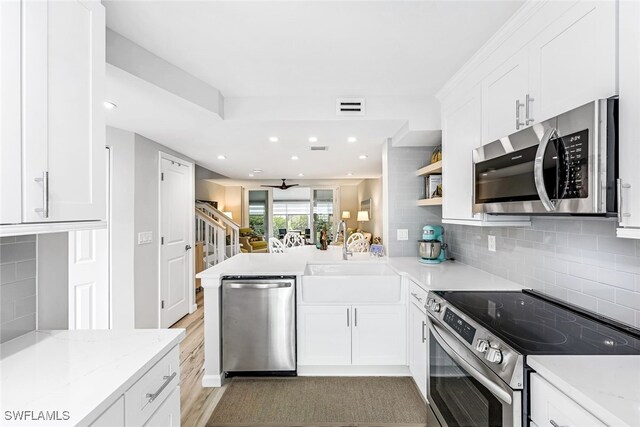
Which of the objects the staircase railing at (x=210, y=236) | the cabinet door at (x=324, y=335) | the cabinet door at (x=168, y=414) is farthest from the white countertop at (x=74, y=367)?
the staircase railing at (x=210, y=236)

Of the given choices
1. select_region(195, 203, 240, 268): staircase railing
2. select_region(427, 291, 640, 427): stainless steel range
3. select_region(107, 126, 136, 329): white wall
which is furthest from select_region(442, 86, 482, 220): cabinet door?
select_region(195, 203, 240, 268): staircase railing

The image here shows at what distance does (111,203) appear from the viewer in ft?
9.98

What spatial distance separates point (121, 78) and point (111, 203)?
5.19 ft

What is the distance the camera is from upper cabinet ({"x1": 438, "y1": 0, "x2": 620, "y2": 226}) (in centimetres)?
111

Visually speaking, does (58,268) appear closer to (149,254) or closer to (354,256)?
(149,254)

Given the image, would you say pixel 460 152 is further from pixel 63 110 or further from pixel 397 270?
pixel 63 110

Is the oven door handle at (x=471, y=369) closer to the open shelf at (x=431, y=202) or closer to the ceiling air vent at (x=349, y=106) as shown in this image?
the open shelf at (x=431, y=202)

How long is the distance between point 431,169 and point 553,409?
2167mm

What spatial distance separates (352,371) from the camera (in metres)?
2.65

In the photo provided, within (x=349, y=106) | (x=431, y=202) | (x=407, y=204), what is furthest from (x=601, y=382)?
(x=407, y=204)

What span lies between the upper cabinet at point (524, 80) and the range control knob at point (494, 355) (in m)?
0.64

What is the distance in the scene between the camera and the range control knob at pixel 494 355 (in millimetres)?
1146

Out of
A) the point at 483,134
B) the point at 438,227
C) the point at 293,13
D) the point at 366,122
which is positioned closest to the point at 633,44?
the point at 483,134

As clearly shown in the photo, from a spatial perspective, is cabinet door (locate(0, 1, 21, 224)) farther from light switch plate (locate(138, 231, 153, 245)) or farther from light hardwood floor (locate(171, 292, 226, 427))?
light switch plate (locate(138, 231, 153, 245))
